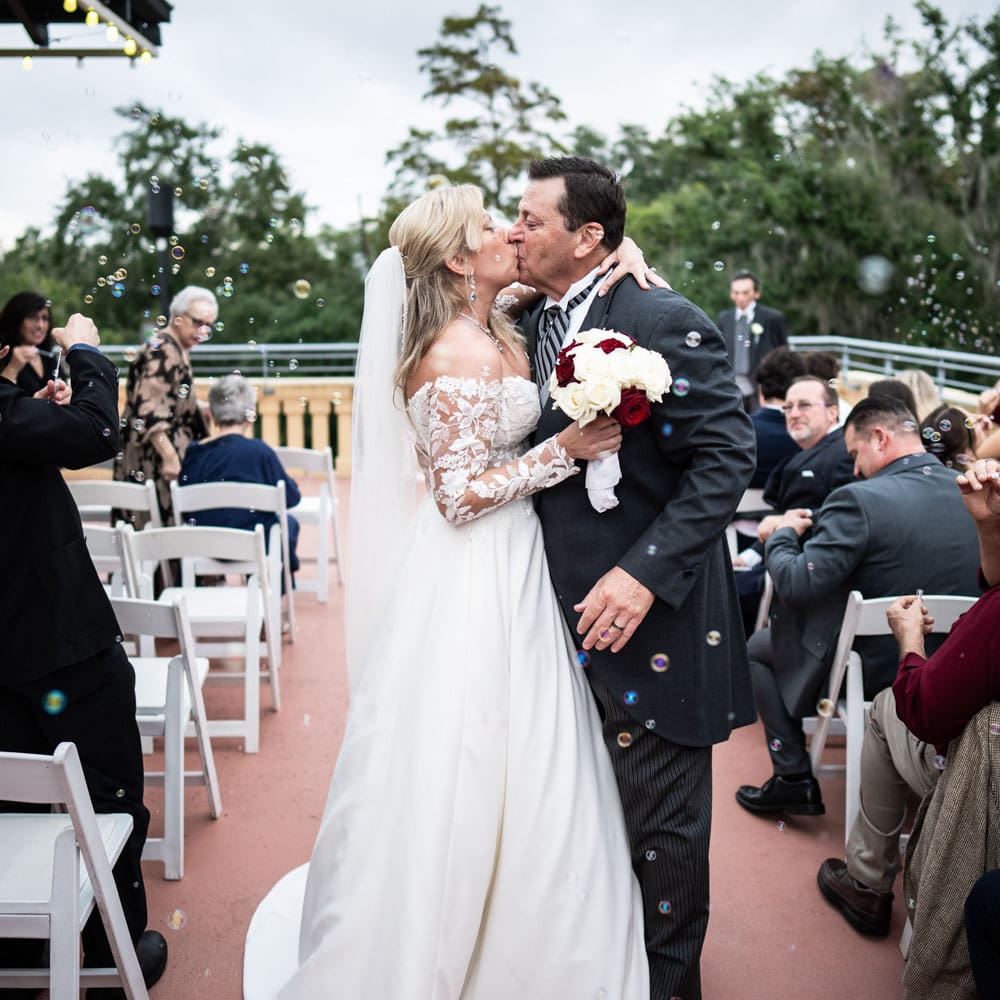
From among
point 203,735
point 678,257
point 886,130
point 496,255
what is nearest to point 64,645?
point 203,735

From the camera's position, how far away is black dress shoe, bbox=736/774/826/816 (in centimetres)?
390

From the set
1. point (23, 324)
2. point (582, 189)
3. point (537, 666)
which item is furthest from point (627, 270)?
point (23, 324)

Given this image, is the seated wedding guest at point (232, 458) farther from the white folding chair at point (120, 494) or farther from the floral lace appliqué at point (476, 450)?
the floral lace appliqué at point (476, 450)

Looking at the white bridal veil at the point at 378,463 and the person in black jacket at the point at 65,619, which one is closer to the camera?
the person in black jacket at the point at 65,619

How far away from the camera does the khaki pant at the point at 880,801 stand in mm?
3102

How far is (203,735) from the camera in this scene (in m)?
3.76

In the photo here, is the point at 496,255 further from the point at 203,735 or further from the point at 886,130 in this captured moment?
the point at 886,130

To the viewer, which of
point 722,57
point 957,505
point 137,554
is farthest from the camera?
point 722,57

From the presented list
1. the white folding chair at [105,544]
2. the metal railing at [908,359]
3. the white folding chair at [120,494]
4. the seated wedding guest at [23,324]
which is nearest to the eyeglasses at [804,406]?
the white folding chair at [105,544]

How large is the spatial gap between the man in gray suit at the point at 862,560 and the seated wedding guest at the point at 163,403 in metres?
3.53

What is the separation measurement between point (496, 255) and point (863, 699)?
6.79ft

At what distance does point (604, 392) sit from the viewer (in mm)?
2221

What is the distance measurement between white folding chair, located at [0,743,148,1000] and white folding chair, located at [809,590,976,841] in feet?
7.41

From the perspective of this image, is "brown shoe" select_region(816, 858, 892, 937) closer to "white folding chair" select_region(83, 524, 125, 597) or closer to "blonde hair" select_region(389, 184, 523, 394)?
"blonde hair" select_region(389, 184, 523, 394)
